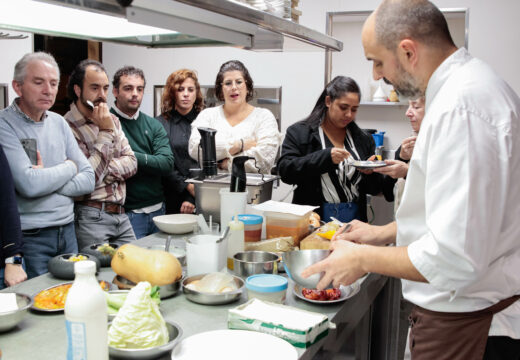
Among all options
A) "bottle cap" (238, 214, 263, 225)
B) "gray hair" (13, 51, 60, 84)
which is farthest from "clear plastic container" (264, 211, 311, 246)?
"gray hair" (13, 51, 60, 84)

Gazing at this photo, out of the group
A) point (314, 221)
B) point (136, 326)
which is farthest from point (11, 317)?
point (314, 221)

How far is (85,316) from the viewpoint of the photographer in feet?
3.73

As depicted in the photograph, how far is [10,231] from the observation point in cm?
246

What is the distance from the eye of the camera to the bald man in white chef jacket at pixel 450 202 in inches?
48.9

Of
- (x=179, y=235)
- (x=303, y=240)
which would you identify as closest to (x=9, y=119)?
(x=179, y=235)

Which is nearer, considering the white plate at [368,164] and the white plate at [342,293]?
the white plate at [342,293]

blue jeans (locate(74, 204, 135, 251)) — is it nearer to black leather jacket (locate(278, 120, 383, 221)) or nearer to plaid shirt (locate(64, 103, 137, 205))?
plaid shirt (locate(64, 103, 137, 205))

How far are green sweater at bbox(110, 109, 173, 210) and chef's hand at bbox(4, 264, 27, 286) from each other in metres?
1.04

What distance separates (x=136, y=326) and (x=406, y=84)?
1073 mm

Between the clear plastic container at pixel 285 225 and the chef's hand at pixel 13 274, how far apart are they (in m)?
1.24

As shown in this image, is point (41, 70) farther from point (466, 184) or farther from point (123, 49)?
point (123, 49)

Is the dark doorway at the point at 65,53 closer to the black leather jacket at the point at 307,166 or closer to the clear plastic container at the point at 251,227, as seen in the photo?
the black leather jacket at the point at 307,166

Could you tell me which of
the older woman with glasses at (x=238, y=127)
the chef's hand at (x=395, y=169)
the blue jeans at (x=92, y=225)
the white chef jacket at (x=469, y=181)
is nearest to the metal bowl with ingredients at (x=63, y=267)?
the blue jeans at (x=92, y=225)

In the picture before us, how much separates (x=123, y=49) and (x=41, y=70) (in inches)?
122
